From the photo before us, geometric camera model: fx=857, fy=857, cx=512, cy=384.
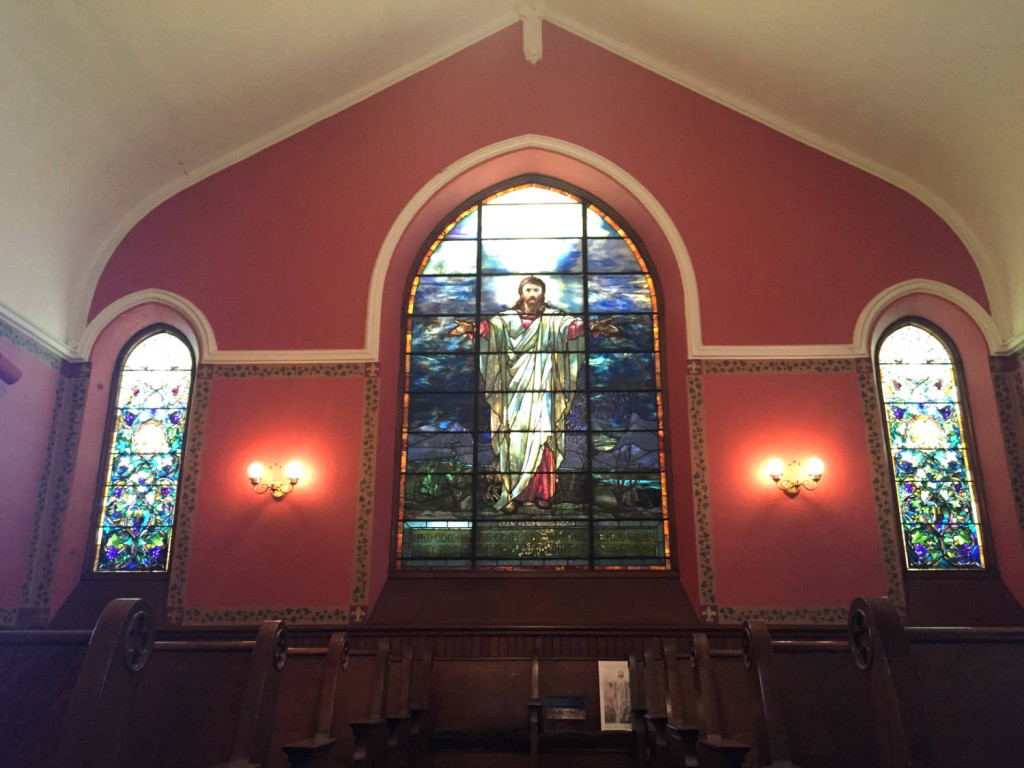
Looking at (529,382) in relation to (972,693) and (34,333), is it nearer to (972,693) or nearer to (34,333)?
(34,333)

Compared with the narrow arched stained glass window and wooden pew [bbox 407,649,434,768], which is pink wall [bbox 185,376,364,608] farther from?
the narrow arched stained glass window

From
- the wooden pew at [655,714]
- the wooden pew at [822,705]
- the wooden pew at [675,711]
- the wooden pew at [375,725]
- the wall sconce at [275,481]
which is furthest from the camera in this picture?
the wall sconce at [275,481]

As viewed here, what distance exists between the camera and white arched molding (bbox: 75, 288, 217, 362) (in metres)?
7.57

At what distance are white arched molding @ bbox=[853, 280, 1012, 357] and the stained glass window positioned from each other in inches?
239

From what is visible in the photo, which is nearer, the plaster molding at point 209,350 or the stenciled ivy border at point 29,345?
the stenciled ivy border at point 29,345

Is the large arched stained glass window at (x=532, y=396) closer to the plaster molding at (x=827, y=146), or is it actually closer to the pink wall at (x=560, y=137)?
the pink wall at (x=560, y=137)

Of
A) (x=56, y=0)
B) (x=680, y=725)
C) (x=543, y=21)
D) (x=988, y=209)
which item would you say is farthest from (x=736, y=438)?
(x=56, y=0)

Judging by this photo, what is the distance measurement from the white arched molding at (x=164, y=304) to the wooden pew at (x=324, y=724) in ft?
11.8

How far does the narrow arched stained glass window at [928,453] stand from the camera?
23.7 feet

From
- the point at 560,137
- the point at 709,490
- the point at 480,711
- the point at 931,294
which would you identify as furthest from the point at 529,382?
the point at 931,294

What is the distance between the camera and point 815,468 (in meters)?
7.06

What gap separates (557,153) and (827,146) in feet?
8.23

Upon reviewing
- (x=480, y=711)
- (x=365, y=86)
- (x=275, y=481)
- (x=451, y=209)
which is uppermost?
(x=365, y=86)

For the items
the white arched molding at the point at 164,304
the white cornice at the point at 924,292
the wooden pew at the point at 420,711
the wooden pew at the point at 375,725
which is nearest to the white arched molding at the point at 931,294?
the white cornice at the point at 924,292
